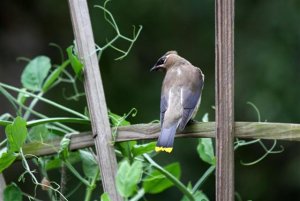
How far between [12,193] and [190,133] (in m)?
0.61

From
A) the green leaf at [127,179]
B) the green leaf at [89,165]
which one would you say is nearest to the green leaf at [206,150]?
the green leaf at [89,165]

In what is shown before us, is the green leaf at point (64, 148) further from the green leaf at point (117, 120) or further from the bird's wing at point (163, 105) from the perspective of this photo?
the bird's wing at point (163, 105)

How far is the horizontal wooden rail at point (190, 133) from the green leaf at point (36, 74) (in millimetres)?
447

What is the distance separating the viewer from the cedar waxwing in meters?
2.64

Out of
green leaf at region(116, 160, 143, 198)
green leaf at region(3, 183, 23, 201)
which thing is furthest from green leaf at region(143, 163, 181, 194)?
green leaf at region(116, 160, 143, 198)

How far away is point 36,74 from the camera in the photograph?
2.85 meters

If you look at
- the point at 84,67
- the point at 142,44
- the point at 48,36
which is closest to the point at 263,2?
the point at 142,44

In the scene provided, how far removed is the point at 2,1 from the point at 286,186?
3.02 m

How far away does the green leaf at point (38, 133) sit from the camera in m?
2.55

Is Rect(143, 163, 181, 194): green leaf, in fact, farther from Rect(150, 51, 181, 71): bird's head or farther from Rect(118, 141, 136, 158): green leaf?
Rect(150, 51, 181, 71): bird's head

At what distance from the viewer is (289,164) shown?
6.62 meters

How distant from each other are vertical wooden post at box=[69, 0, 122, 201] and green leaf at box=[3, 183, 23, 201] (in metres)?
0.31

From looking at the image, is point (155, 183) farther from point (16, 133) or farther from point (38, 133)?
point (16, 133)

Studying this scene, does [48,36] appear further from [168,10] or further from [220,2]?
[220,2]
